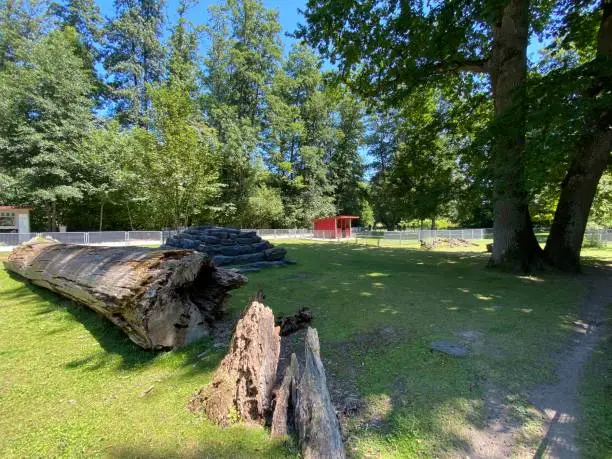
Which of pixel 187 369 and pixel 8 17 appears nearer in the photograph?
pixel 187 369

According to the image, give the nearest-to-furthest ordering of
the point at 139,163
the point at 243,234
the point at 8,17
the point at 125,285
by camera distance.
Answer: the point at 125,285
the point at 243,234
the point at 139,163
the point at 8,17

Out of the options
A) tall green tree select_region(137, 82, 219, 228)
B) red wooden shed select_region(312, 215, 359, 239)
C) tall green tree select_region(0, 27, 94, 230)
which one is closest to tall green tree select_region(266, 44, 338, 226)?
red wooden shed select_region(312, 215, 359, 239)

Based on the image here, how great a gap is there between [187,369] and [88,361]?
1237 millimetres

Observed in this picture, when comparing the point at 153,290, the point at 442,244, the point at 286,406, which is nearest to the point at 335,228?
the point at 442,244

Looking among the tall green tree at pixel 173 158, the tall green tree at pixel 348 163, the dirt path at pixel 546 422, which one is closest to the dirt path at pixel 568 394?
the dirt path at pixel 546 422

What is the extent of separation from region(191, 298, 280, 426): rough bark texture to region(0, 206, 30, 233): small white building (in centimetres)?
1940

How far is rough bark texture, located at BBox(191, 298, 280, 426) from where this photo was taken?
233 cm

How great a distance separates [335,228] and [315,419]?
25577mm

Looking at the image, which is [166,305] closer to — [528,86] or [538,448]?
[538,448]

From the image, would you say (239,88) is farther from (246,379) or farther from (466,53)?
(246,379)

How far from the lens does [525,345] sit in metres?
3.53

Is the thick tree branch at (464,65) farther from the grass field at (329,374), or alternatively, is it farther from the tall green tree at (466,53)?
the grass field at (329,374)

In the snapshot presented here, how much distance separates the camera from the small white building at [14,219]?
16.3 meters

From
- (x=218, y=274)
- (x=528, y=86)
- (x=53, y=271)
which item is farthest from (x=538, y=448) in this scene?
(x=528, y=86)
